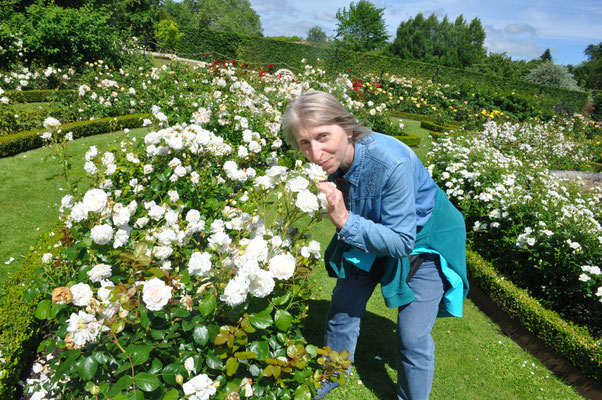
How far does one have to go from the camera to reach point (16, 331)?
2.25m

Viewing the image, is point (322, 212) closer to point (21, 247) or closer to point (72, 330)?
point (72, 330)

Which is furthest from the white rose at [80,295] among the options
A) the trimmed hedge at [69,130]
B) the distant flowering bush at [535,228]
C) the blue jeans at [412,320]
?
the trimmed hedge at [69,130]

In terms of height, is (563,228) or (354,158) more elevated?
(354,158)

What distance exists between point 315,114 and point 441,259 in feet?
3.34

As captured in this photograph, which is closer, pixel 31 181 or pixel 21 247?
pixel 21 247

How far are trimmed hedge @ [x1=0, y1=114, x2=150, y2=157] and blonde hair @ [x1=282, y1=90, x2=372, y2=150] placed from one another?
154 inches

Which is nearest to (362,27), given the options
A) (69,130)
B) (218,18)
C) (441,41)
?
(441,41)

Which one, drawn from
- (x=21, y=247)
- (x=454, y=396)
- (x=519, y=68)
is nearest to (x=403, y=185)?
(x=454, y=396)

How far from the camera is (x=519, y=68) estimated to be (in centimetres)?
4519

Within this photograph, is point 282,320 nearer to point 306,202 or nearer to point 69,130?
point 306,202

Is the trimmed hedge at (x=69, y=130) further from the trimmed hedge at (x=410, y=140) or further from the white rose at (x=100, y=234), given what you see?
the trimmed hedge at (x=410, y=140)

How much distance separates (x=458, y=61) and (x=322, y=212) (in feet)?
183

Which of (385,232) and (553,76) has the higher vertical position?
(553,76)

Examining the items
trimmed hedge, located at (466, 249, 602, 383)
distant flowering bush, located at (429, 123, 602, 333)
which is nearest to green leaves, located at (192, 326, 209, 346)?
trimmed hedge, located at (466, 249, 602, 383)
